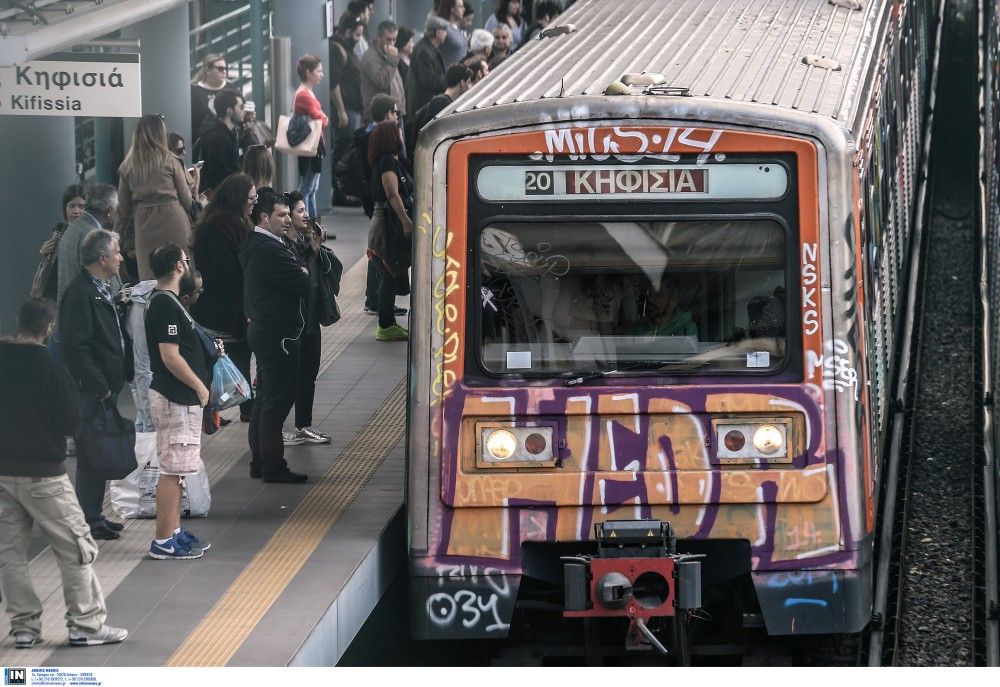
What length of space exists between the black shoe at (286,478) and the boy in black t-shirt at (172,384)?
1306 mm

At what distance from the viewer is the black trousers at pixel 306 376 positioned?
10203mm

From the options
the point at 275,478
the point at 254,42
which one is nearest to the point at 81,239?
the point at 275,478

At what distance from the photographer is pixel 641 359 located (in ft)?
24.7

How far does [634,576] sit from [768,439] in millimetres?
788

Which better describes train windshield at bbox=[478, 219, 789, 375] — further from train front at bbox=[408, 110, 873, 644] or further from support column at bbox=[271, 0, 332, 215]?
support column at bbox=[271, 0, 332, 215]

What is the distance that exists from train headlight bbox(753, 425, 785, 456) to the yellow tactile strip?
7.16ft

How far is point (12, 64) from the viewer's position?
903cm

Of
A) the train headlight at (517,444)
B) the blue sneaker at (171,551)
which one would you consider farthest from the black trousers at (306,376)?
the train headlight at (517,444)

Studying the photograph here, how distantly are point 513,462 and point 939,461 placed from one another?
6161mm

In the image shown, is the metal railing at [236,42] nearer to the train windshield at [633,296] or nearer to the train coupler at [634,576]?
the train windshield at [633,296]

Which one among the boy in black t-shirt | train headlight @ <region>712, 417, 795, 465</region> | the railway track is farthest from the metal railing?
train headlight @ <region>712, 417, 795, 465</region>

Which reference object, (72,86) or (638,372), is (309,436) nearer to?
(72,86)

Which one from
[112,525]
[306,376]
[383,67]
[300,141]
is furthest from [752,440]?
[383,67]

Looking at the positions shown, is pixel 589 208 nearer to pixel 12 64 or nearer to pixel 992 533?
pixel 12 64
